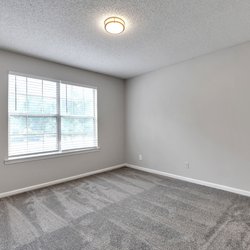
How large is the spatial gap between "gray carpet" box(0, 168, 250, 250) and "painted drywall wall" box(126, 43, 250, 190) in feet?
1.60

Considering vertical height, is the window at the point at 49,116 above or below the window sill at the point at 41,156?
above

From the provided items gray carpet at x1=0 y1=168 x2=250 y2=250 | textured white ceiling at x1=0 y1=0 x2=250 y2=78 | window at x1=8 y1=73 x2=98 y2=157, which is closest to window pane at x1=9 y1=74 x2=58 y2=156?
window at x1=8 y1=73 x2=98 y2=157

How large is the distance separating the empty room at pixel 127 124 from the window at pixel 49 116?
0.07 feet

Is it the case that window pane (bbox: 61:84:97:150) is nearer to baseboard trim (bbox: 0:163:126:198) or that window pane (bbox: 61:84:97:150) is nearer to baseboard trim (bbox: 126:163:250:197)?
baseboard trim (bbox: 0:163:126:198)

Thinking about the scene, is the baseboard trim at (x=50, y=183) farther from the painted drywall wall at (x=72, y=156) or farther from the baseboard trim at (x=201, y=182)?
the baseboard trim at (x=201, y=182)

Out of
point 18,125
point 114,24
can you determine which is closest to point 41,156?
point 18,125

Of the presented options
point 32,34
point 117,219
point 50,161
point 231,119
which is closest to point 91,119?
point 50,161

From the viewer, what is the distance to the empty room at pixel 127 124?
6.44ft

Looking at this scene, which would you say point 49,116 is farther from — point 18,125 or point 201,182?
point 201,182

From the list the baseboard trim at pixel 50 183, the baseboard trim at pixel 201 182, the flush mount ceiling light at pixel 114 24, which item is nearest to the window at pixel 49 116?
the baseboard trim at pixel 50 183

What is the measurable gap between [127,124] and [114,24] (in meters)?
3.06

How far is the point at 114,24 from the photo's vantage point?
7.13 feet

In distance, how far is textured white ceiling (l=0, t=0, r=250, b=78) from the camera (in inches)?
75.8

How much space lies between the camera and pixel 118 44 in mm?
2828
